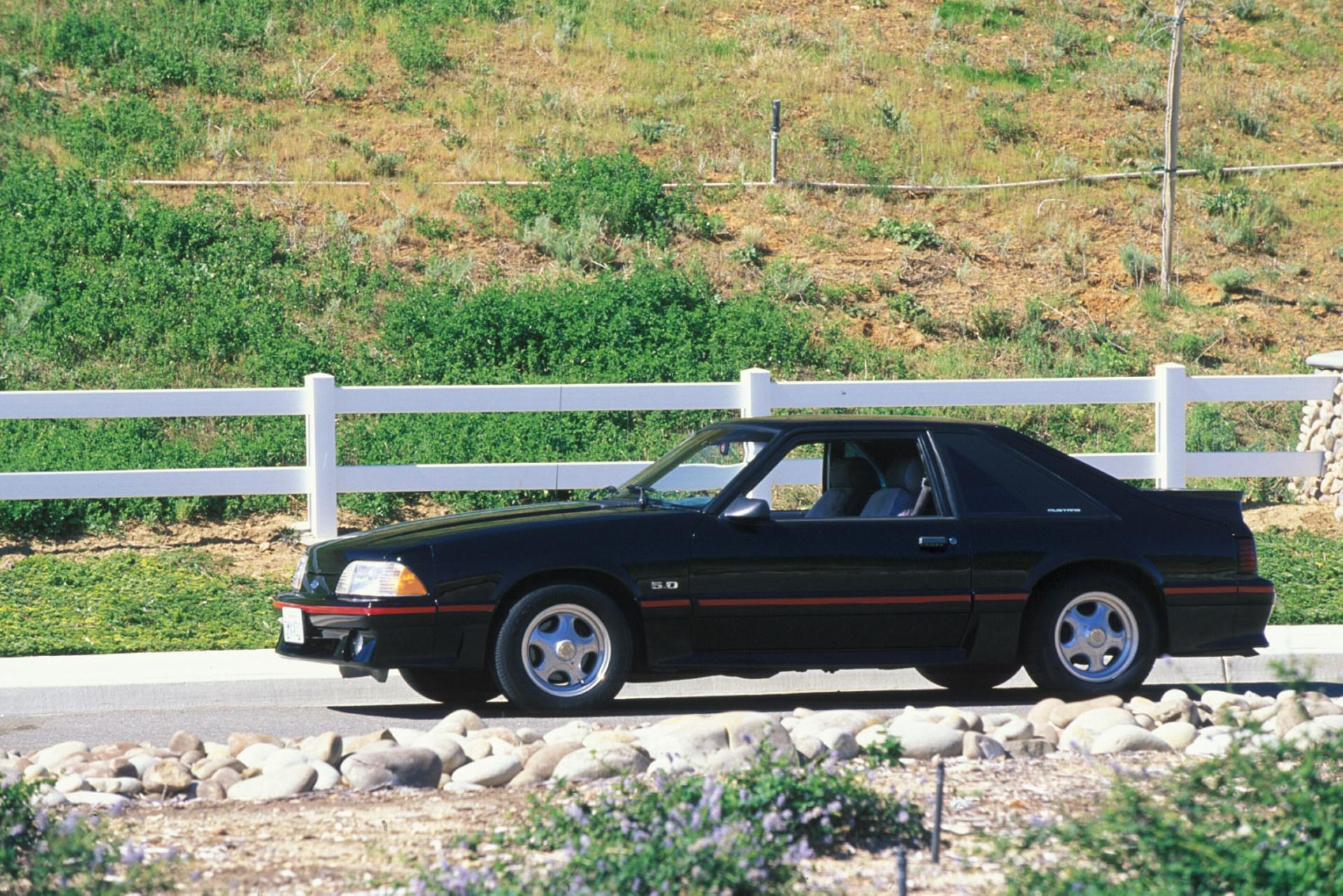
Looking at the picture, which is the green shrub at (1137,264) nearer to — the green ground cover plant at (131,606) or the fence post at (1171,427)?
the fence post at (1171,427)

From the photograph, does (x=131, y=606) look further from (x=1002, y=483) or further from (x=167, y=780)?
(x=1002, y=483)

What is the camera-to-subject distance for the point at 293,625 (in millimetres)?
8406

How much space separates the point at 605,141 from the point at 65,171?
8.36m

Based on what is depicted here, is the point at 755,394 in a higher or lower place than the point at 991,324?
lower

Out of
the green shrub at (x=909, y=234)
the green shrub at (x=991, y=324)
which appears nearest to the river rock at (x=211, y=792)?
the green shrub at (x=991, y=324)

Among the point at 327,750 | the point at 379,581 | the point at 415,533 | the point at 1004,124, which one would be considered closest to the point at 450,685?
the point at 415,533

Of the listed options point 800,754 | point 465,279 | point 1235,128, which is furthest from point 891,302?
point 800,754

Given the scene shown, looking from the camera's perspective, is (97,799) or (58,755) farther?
(58,755)

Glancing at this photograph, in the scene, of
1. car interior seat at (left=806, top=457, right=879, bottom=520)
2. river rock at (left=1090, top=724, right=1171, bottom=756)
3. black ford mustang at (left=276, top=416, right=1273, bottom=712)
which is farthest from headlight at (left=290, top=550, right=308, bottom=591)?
river rock at (left=1090, top=724, right=1171, bottom=756)

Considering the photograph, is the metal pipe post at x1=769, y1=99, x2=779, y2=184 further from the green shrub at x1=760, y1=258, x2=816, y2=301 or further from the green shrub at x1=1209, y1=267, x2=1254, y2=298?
the green shrub at x1=1209, y1=267, x2=1254, y2=298

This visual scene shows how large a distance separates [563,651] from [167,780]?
260 centimetres

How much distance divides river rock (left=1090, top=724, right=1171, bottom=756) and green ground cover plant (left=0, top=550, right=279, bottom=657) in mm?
5499

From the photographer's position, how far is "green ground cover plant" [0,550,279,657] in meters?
10.4

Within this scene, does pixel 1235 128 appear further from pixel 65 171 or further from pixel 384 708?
pixel 384 708
